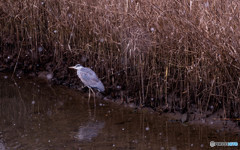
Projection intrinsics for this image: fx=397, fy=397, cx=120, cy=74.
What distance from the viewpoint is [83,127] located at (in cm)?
520

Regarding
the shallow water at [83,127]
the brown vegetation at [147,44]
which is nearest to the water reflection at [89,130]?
the shallow water at [83,127]

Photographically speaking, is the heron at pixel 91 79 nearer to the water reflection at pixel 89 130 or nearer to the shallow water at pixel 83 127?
the shallow water at pixel 83 127

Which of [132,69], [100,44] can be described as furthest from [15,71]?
[132,69]

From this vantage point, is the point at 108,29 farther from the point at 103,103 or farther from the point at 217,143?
the point at 217,143

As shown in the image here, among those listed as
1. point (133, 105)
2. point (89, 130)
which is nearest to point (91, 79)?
point (133, 105)

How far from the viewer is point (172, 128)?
202 inches

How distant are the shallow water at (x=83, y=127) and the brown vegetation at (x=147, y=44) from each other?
0.41 m

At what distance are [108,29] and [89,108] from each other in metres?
1.28

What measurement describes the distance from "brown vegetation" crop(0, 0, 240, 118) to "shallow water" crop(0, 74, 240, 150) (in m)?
0.41

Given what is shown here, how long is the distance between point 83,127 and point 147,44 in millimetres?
1487

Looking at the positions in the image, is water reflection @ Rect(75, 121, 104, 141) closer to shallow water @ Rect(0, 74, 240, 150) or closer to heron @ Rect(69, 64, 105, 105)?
shallow water @ Rect(0, 74, 240, 150)

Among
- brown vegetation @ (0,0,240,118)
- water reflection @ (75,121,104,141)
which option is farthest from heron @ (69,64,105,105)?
water reflection @ (75,121,104,141)

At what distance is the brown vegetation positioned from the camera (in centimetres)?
505

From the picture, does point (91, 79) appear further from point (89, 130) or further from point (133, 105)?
point (89, 130)
